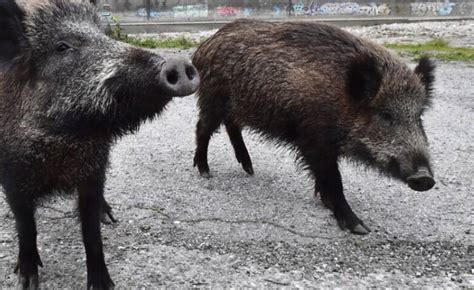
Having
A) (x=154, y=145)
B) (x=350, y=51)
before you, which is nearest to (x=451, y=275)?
(x=350, y=51)

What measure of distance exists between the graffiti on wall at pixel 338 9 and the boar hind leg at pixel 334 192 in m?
16.7

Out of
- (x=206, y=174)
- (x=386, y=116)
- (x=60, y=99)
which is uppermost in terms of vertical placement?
(x=60, y=99)

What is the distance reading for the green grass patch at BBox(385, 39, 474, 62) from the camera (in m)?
11.4

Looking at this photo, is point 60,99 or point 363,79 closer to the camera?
point 60,99

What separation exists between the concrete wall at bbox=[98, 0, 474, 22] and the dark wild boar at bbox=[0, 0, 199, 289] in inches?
685

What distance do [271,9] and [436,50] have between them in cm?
851

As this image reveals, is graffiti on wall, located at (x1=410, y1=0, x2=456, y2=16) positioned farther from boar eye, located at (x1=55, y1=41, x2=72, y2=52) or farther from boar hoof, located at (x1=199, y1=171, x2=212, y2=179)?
boar eye, located at (x1=55, y1=41, x2=72, y2=52)

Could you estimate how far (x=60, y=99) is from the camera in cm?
250

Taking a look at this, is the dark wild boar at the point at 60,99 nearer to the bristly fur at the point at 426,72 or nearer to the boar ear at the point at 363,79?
the boar ear at the point at 363,79

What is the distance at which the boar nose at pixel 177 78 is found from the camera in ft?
7.25

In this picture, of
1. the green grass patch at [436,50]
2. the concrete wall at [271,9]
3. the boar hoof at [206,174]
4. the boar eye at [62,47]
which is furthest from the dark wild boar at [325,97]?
the concrete wall at [271,9]

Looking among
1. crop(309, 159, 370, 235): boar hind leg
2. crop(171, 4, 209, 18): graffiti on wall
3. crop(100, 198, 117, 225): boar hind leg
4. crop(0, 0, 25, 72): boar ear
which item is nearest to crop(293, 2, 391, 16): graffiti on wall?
crop(171, 4, 209, 18): graffiti on wall

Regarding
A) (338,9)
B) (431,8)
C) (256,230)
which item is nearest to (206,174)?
(256,230)

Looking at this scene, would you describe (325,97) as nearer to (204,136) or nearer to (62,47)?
(204,136)
